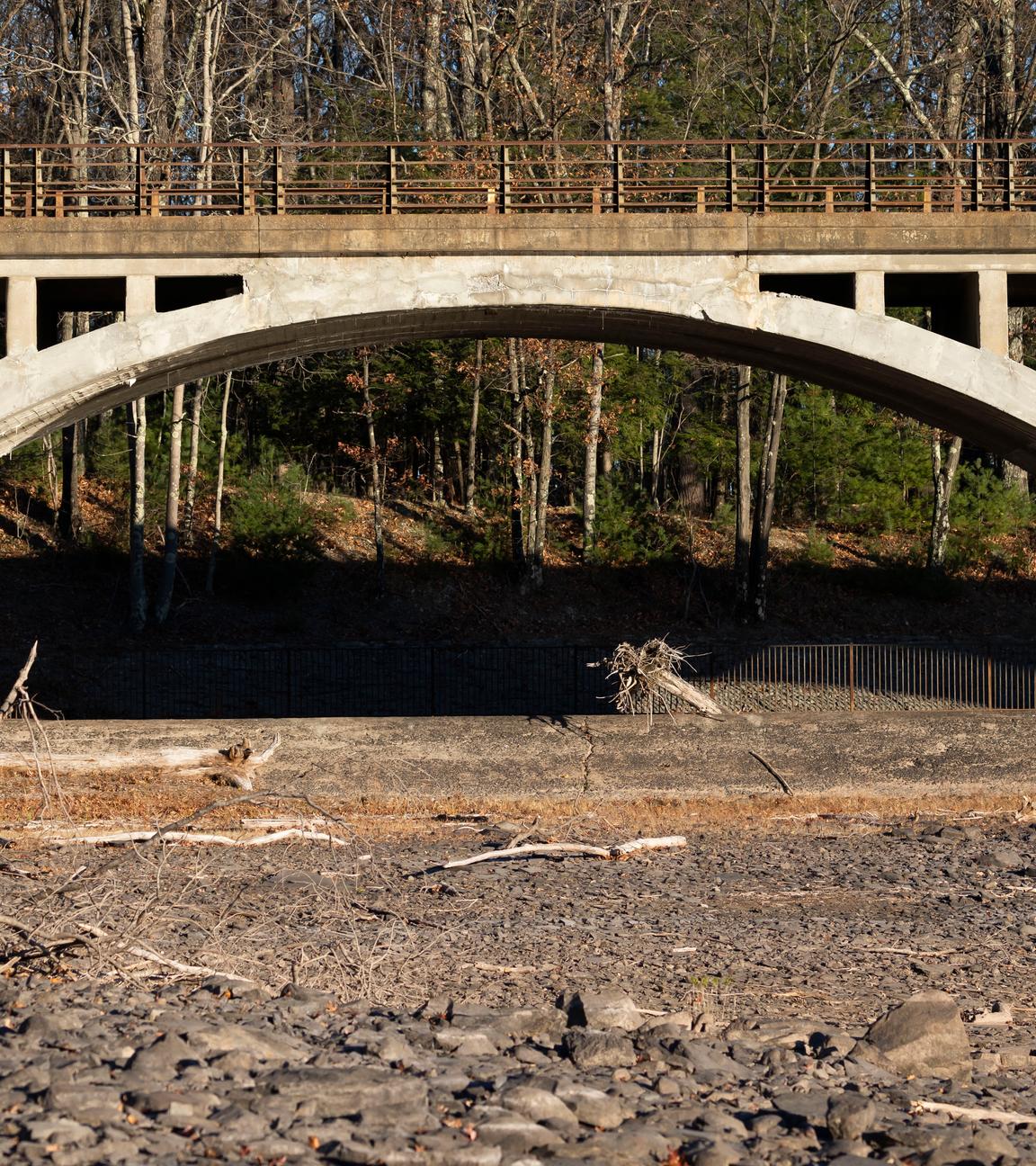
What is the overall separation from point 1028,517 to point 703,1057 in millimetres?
29963

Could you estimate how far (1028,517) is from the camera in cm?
3488

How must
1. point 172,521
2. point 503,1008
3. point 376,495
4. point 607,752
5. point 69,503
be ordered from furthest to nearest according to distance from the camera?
point 69,503 → point 376,495 → point 172,521 → point 607,752 → point 503,1008

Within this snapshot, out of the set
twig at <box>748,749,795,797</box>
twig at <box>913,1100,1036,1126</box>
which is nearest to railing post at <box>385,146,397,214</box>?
twig at <box>748,749,795,797</box>

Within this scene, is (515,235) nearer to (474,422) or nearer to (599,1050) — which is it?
(599,1050)

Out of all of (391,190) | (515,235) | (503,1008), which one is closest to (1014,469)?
(515,235)

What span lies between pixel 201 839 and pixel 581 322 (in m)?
9.38

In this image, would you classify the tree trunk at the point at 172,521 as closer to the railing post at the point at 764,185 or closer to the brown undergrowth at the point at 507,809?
the brown undergrowth at the point at 507,809

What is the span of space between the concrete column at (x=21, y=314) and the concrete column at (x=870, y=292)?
1064cm

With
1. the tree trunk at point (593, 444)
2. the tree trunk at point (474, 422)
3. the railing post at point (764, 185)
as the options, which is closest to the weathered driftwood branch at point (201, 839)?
the railing post at point (764, 185)

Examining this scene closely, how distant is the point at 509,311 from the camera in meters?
18.9

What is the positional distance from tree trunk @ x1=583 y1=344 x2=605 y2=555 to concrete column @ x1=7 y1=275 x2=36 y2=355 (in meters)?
13.7

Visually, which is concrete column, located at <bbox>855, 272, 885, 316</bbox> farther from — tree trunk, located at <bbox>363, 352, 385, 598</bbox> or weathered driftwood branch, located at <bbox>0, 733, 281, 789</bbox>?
tree trunk, located at <bbox>363, 352, 385, 598</bbox>

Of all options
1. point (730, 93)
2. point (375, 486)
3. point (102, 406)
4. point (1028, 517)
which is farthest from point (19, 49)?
point (1028, 517)

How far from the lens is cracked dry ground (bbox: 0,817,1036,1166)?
6445mm
